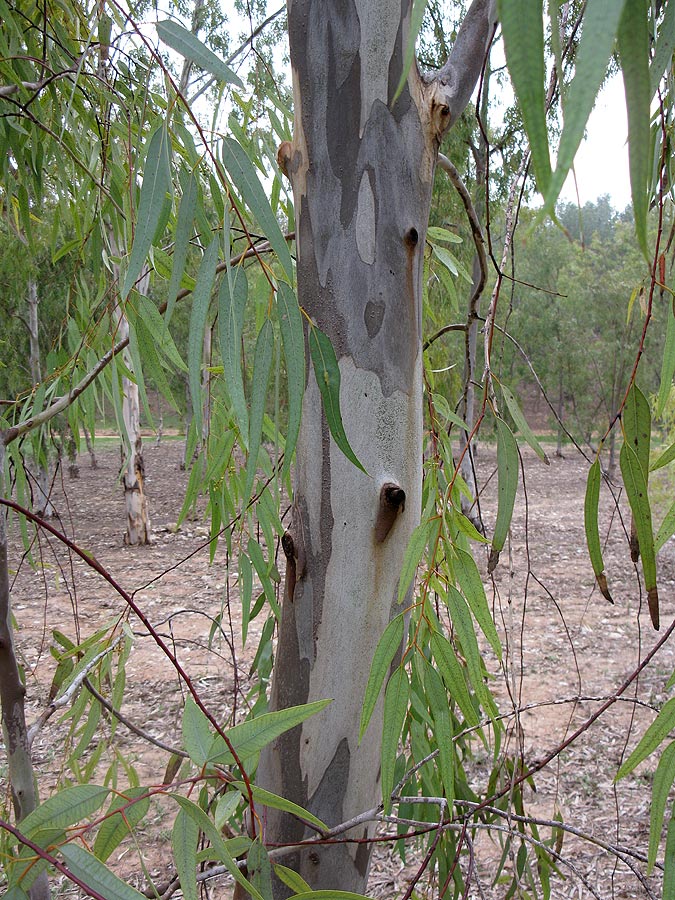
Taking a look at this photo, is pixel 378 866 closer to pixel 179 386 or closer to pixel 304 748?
pixel 304 748

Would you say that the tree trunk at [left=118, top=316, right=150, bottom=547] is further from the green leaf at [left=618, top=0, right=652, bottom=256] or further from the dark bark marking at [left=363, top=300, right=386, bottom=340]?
the green leaf at [left=618, top=0, right=652, bottom=256]

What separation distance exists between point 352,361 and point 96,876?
47 centimetres

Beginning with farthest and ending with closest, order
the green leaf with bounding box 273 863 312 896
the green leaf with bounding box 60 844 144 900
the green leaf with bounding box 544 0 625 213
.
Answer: the green leaf with bounding box 273 863 312 896, the green leaf with bounding box 60 844 144 900, the green leaf with bounding box 544 0 625 213

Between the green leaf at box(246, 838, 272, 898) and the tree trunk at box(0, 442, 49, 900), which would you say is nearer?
the green leaf at box(246, 838, 272, 898)

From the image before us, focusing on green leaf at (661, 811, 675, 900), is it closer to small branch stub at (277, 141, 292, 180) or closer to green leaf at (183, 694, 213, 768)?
green leaf at (183, 694, 213, 768)

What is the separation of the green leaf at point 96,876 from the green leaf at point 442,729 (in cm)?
29

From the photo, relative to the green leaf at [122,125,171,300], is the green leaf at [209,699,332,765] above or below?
below

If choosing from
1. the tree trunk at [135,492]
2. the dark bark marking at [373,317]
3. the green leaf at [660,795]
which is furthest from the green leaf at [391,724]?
the tree trunk at [135,492]

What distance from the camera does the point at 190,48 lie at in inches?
21.7

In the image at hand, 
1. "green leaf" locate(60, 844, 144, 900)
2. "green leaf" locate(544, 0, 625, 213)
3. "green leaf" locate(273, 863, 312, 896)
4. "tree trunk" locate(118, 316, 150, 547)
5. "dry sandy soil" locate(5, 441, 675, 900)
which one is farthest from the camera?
"tree trunk" locate(118, 316, 150, 547)

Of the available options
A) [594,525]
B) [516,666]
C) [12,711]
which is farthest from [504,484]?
[516,666]

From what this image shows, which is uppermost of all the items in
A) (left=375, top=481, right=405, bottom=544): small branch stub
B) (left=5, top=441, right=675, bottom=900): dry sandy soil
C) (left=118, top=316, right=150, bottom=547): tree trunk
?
(left=375, top=481, right=405, bottom=544): small branch stub

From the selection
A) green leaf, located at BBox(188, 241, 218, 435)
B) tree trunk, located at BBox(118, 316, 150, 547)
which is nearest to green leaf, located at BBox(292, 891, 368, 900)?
green leaf, located at BBox(188, 241, 218, 435)

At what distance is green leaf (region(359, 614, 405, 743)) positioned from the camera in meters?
0.66
